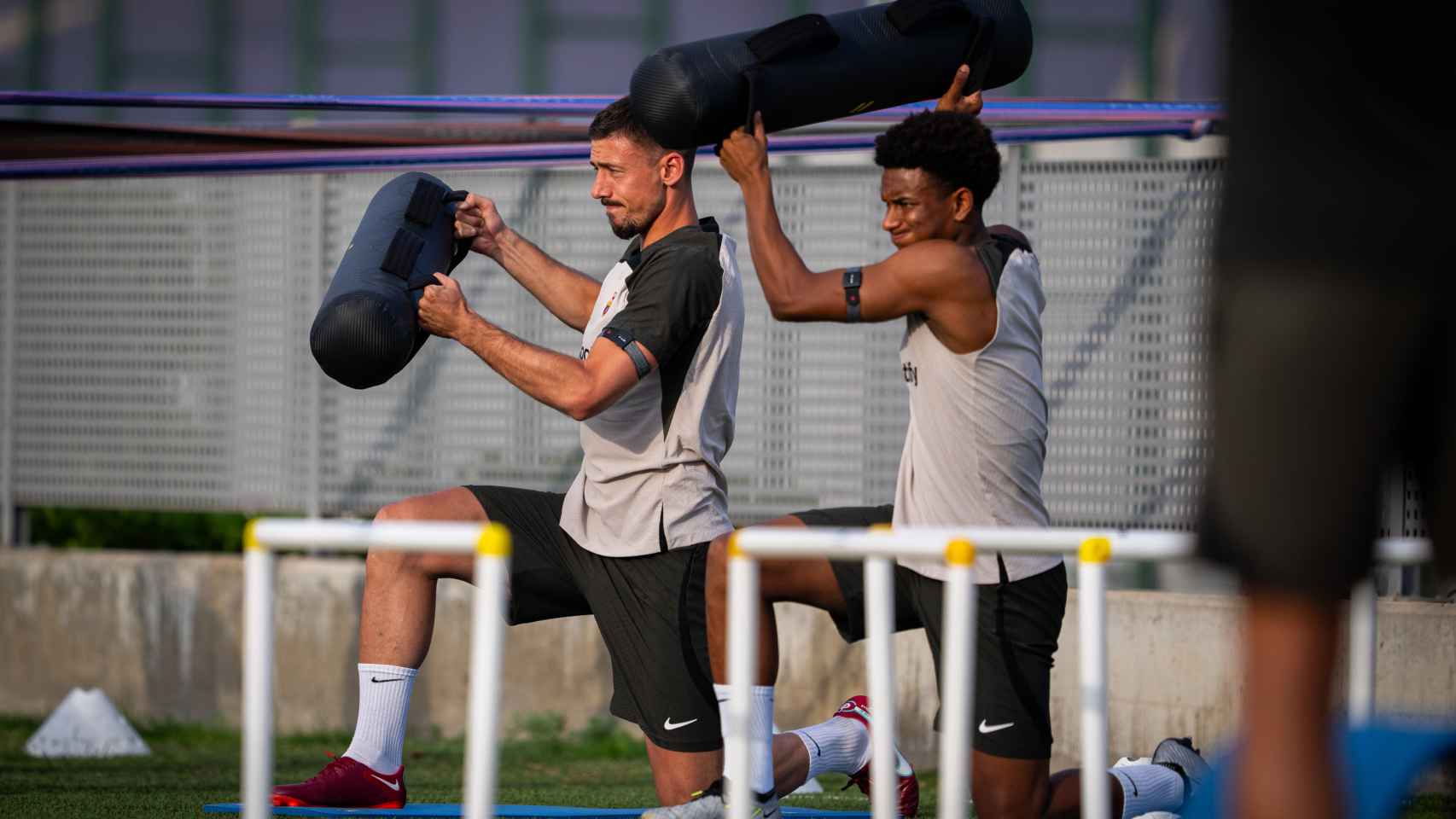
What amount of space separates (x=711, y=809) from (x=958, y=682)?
71.1 inches

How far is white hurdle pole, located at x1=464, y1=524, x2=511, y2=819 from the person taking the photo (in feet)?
9.04

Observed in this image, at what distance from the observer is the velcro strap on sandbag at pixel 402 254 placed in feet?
16.5

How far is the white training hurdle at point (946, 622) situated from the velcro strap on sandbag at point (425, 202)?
8.26 feet

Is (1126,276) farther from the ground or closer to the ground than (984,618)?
farther from the ground

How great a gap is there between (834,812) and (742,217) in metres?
3.58

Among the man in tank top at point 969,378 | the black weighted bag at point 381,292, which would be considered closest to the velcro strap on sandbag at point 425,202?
the black weighted bag at point 381,292

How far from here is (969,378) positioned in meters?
4.32

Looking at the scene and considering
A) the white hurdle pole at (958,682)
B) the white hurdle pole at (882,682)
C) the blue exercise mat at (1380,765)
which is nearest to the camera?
the blue exercise mat at (1380,765)

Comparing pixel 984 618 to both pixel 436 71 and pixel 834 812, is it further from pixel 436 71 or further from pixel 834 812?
pixel 436 71

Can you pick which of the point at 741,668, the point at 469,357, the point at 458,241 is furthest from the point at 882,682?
the point at 469,357

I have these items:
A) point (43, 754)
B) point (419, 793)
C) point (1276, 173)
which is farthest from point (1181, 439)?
point (1276, 173)

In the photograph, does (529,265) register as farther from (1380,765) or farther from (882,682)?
(1380,765)

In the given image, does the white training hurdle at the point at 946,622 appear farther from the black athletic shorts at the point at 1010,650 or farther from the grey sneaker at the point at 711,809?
the grey sneaker at the point at 711,809

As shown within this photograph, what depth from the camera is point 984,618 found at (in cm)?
438
